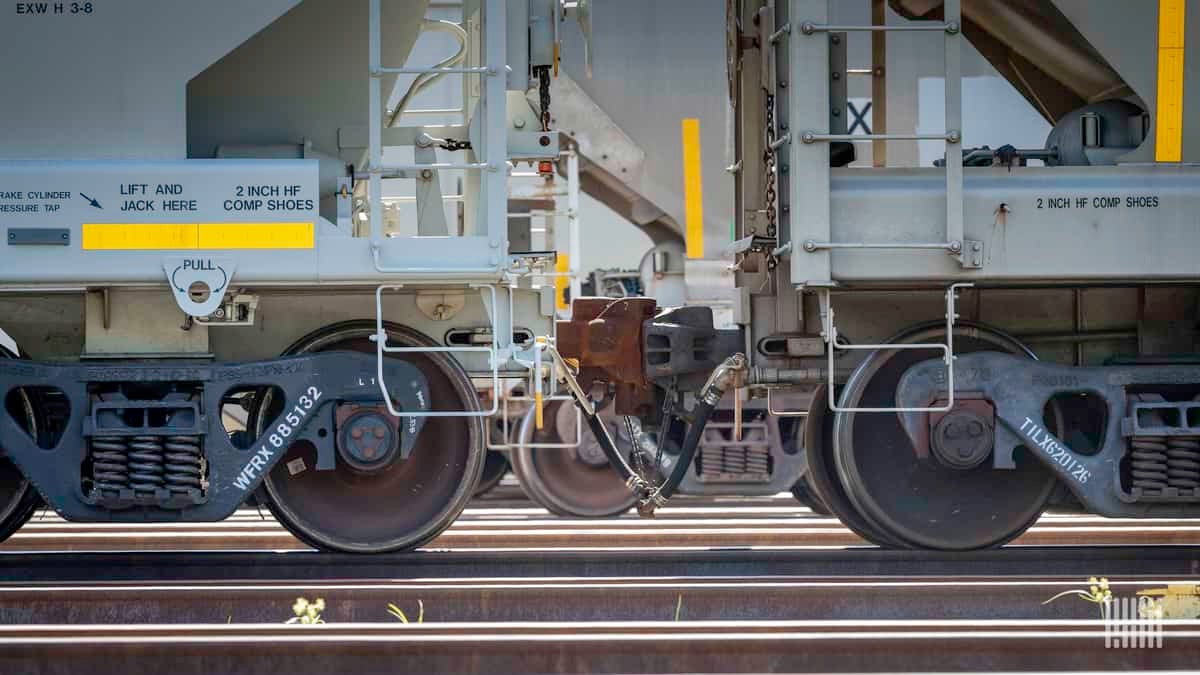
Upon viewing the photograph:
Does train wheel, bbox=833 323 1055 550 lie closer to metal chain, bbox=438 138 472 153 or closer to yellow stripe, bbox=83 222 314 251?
metal chain, bbox=438 138 472 153

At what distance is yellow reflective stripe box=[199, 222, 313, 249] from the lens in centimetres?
623

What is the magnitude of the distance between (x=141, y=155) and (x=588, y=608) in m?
2.80

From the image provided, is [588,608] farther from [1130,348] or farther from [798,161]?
[1130,348]

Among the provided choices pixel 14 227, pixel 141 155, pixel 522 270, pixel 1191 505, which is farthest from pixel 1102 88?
pixel 14 227

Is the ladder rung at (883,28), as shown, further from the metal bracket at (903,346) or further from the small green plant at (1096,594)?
the small green plant at (1096,594)

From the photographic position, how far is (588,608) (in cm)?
577

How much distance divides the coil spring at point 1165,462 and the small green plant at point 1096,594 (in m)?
1.02

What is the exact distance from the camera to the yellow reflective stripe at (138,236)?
243 inches

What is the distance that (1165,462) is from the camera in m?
6.63

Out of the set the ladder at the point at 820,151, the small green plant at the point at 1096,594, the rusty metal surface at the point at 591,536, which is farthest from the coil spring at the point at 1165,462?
the rusty metal surface at the point at 591,536

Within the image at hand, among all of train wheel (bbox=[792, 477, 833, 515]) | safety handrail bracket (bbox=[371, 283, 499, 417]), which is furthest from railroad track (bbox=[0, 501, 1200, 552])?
safety handrail bracket (bbox=[371, 283, 499, 417])

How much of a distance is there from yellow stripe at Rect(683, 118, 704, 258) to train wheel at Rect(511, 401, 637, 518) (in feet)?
4.80

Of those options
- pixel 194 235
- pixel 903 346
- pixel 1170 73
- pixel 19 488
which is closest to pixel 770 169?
pixel 903 346

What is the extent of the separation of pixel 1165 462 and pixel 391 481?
3.73 metres
